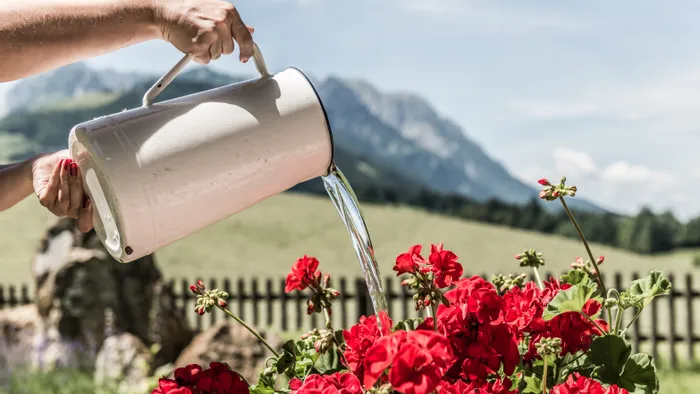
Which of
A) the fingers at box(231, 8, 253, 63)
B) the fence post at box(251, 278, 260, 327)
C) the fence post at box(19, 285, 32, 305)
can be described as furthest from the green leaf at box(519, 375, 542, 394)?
the fence post at box(19, 285, 32, 305)

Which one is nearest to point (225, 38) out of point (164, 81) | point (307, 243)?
point (164, 81)

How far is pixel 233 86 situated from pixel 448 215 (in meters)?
20.8

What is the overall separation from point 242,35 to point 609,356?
28.7 inches

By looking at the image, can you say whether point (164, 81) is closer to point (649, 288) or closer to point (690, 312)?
point (649, 288)

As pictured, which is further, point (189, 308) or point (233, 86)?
point (189, 308)

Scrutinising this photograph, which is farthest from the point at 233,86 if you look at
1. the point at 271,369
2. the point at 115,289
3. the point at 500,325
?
the point at 115,289

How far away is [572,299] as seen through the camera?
1.00 m

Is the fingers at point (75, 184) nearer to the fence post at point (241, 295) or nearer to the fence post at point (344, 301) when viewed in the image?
the fence post at point (344, 301)

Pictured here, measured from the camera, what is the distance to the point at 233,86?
1.19m

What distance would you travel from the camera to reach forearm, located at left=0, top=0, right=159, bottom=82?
3.52 feet

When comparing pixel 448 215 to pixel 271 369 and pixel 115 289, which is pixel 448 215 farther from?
pixel 271 369

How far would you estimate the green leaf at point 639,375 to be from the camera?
3.34 ft

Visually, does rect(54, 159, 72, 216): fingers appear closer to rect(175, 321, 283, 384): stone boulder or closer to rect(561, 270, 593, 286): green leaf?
rect(561, 270, 593, 286): green leaf

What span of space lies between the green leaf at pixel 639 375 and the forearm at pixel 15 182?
1.10 metres
